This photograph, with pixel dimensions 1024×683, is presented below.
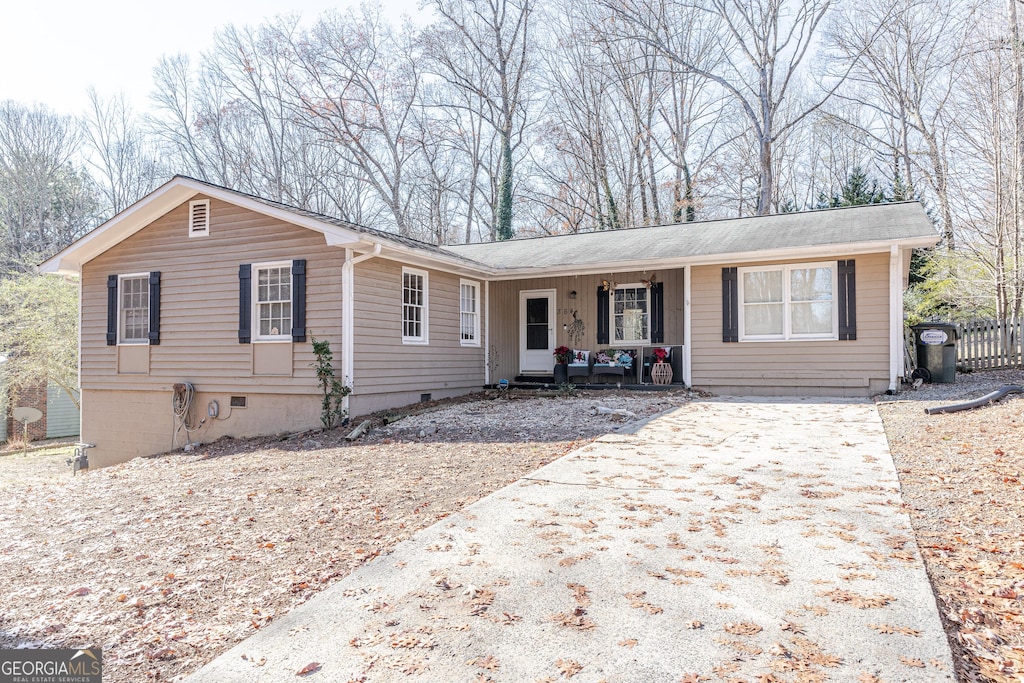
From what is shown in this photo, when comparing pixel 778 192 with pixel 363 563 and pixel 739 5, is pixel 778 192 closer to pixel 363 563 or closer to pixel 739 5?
pixel 739 5

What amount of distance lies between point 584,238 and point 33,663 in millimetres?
13900

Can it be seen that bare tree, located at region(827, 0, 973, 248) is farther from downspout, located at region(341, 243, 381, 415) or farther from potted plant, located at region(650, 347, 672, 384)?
downspout, located at region(341, 243, 381, 415)

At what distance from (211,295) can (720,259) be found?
8747 millimetres

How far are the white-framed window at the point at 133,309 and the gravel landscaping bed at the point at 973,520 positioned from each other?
11896mm

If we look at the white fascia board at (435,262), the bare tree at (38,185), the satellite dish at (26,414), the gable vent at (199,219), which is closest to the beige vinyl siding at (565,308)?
the white fascia board at (435,262)

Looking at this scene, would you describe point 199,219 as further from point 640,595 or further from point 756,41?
point 756,41

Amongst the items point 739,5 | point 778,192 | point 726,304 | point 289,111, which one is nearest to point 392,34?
point 289,111

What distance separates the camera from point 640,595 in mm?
3221

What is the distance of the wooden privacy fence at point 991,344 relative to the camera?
46.4 feet

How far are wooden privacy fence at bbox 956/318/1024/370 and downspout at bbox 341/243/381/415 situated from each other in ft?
41.0

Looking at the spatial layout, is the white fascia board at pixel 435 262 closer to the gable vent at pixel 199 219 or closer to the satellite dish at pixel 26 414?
the gable vent at pixel 199 219

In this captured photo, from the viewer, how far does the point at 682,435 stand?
7.48 meters

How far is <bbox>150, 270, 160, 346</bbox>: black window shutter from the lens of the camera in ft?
38.6

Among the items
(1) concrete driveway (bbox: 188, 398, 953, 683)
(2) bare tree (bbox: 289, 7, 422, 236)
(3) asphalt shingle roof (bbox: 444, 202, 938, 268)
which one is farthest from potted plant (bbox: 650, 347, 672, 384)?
(2) bare tree (bbox: 289, 7, 422, 236)
